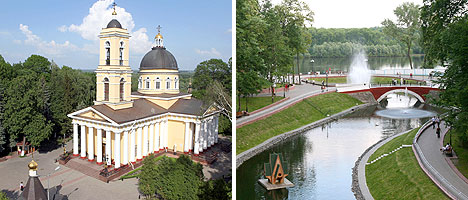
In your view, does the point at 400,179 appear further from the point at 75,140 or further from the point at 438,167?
the point at 75,140

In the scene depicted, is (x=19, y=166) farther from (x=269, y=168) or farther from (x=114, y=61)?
(x=269, y=168)

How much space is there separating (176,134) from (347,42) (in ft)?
111

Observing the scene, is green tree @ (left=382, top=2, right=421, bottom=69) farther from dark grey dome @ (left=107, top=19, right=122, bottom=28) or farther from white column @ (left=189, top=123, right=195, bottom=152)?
dark grey dome @ (left=107, top=19, right=122, bottom=28)

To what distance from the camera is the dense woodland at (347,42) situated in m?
30.1

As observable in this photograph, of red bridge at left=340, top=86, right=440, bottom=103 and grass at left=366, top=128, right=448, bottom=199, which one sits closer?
grass at left=366, top=128, right=448, bottom=199

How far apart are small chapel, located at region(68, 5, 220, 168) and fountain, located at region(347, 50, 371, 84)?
20.8m

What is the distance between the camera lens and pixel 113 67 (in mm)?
10273

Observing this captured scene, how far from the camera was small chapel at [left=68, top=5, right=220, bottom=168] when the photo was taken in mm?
9406

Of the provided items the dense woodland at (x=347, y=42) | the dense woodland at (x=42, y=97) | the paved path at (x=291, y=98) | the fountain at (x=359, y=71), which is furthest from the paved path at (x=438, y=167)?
the dense woodland at (x=347, y=42)

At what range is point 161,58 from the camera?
39.1ft

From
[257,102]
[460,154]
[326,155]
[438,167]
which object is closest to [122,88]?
[326,155]

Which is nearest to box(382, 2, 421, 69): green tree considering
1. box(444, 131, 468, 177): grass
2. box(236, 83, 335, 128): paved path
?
box(236, 83, 335, 128): paved path

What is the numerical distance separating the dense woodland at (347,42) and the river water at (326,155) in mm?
10080

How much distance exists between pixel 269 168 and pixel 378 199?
296 centimetres
